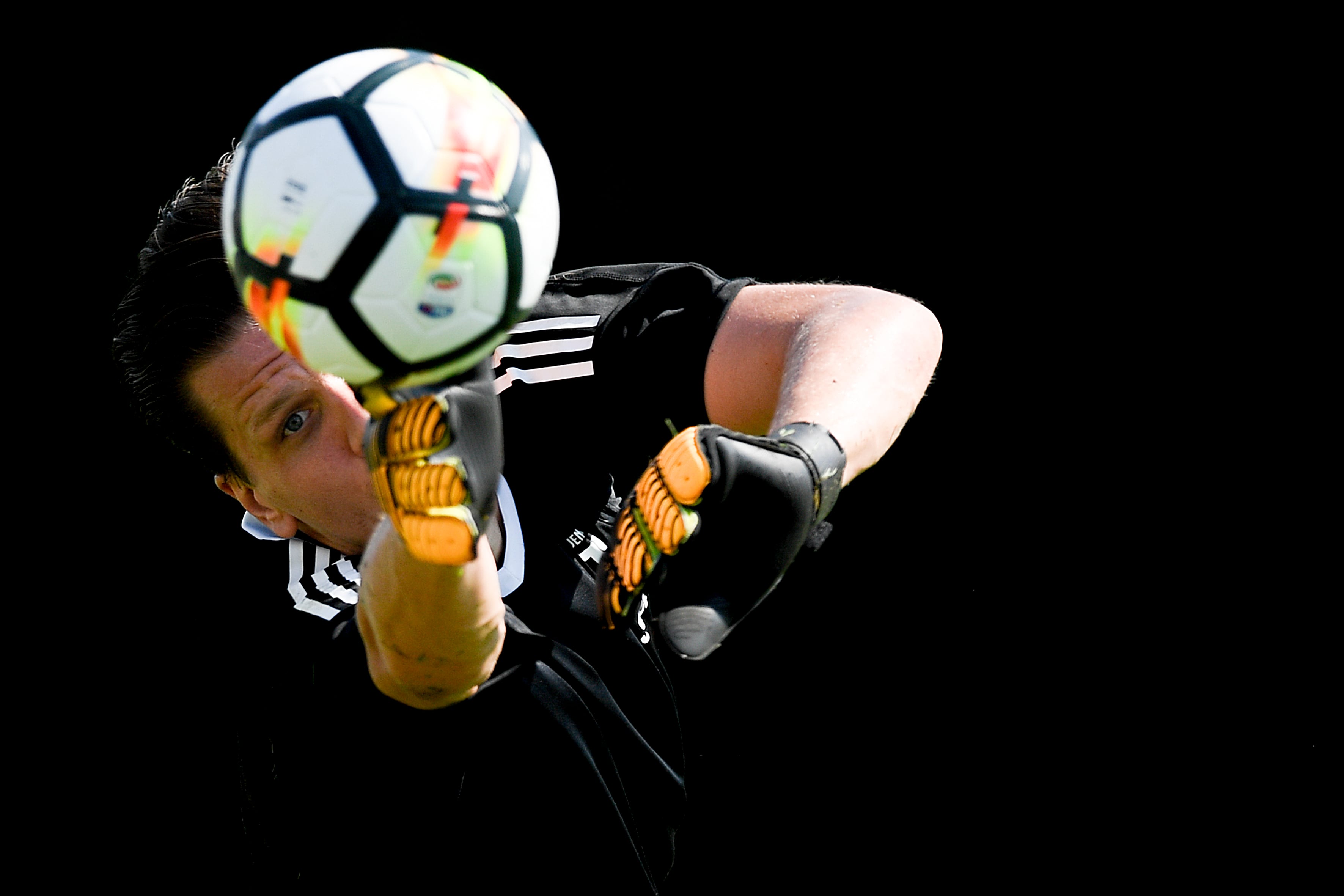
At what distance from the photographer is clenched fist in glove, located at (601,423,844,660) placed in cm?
103

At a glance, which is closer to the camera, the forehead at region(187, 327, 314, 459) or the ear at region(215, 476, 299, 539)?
the forehead at region(187, 327, 314, 459)

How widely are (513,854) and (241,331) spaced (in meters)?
0.96

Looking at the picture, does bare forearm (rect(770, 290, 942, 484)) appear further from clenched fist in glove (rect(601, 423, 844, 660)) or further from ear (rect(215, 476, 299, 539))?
ear (rect(215, 476, 299, 539))

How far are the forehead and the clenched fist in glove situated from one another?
27.2 inches

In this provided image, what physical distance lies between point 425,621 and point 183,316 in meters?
0.76

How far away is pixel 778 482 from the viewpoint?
1066 millimetres

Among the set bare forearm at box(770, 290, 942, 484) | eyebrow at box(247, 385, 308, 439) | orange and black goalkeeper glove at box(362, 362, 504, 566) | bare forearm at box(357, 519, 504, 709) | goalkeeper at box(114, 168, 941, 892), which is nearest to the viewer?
orange and black goalkeeper glove at box(362, 362, 504, 566)

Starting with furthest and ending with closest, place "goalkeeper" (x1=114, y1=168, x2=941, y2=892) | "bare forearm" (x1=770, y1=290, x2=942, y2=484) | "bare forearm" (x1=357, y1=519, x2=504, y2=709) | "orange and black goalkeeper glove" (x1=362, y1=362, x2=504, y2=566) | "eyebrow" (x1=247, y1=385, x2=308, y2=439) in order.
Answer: "eyebrow" (x1=247, y1=385, x2=308, y2=439), "goalkeeper" (x1=114, y1=168, x2=941, y2=892), "bare forearm" (x1=770, y1=290, x2=942, y2=484), "bare forearm" (x1=357, y1=519, x2=504, y2=709), "orange and black goalkeeper glove" (x1=362, y1=362, x2=504, y2=566)

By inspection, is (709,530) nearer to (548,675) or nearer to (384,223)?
(384,223)

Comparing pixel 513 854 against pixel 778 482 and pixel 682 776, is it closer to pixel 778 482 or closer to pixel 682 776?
pixel 682 776

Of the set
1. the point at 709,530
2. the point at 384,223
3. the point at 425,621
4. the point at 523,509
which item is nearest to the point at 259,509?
the point at 523,509

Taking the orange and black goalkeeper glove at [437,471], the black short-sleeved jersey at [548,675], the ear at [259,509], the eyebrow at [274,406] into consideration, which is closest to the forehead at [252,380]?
the eyebrow at [274,406]

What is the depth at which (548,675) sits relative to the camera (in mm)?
1663

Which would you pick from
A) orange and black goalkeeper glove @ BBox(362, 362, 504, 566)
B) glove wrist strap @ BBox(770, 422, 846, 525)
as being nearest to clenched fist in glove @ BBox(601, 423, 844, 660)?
glove wrist strap @ BBox(770, 422, 846, 525)
